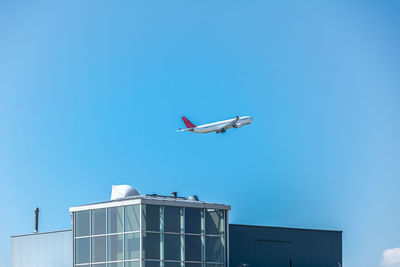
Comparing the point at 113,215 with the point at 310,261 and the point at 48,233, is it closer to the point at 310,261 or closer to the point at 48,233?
the point at 48,233

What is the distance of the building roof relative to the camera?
1656 inches

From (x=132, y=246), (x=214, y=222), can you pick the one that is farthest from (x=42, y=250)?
(x=214, y=222)

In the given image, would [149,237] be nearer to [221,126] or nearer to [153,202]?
[153,202]

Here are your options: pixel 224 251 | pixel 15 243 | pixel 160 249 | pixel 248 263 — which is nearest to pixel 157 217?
pixel 160 249

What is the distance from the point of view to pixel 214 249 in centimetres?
4475

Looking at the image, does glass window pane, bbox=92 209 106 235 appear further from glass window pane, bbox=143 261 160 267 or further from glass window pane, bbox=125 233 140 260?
glass window pane, bbox=143 261 160 267

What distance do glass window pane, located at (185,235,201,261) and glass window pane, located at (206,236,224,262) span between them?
73 cm

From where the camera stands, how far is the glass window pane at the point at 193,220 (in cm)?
4356

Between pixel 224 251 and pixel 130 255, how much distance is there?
6.30 meters

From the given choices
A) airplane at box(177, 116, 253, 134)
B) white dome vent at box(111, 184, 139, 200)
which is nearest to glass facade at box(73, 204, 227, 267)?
white dome vent at box(111, 184, 139, 200)

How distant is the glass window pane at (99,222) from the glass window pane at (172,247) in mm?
3589

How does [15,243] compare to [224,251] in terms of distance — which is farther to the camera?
[15,243]

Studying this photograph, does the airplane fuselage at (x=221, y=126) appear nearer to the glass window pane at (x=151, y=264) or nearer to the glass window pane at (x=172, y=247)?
the glass window pane at (x=172, y=247)

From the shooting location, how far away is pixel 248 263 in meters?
48.0
